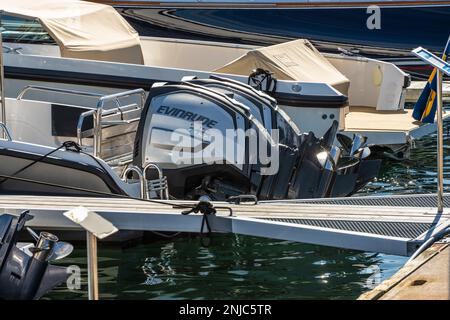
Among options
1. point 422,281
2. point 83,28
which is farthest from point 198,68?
point 422,281

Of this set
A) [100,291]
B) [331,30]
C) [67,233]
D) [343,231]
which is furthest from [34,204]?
[331,30]

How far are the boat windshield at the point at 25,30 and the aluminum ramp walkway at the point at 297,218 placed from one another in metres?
4.70

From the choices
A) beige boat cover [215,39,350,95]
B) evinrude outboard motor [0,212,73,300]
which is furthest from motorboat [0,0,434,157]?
evinrude outboard motor [0,212,73,300]

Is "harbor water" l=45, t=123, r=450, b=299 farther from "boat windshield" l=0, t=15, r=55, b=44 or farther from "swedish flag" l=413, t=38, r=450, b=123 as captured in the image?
"boat windshield" l=0, t=15, r=55, b=44

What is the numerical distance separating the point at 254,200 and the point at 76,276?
1573mm

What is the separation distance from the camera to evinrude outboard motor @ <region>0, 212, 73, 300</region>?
6.80 meters

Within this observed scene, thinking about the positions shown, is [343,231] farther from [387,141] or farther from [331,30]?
[331,30]

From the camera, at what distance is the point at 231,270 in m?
8.27

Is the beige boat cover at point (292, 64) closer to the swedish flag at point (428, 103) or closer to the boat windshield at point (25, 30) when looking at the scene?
the boat windshield at point (25, 30)

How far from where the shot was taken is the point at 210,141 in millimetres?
8922

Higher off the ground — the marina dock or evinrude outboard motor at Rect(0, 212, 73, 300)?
the marina dock

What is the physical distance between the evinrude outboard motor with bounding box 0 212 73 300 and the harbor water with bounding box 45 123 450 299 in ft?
2.19

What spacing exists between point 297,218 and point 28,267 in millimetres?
2074

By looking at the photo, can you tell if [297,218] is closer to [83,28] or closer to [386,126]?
[386,126]
